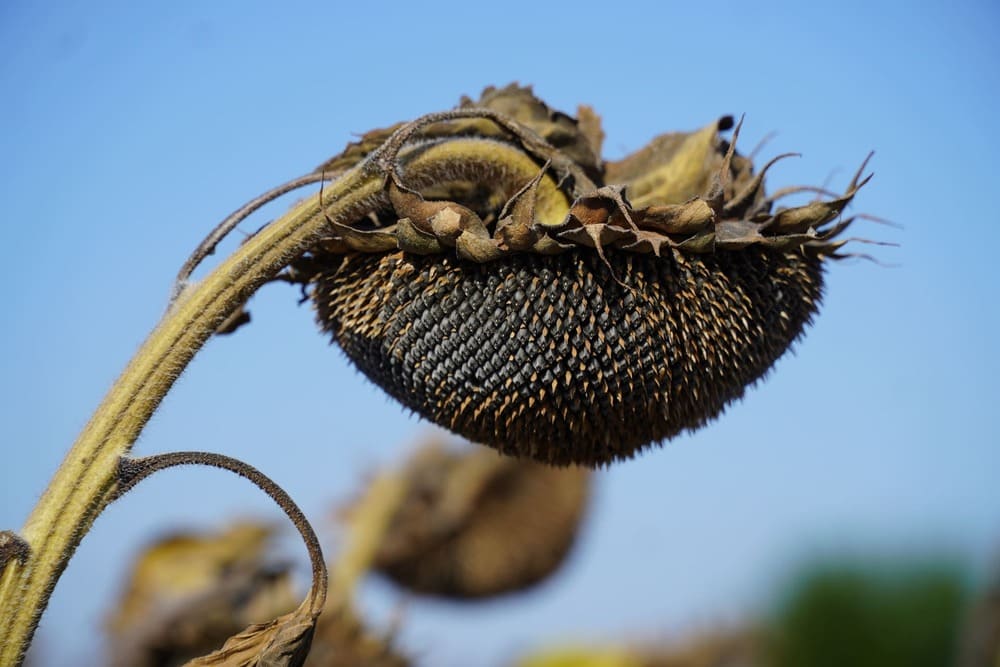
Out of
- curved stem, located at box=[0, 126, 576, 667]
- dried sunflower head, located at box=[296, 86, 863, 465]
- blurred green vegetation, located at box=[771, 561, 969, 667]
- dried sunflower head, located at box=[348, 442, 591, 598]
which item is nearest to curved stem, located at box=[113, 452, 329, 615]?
curved stem, located at box=[0, 126, 576, 667]

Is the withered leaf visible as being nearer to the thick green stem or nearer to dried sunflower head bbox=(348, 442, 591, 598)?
the thick green stem

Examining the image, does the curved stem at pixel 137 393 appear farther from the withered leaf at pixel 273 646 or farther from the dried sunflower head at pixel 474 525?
the dried sunflower head at pixel 474 525

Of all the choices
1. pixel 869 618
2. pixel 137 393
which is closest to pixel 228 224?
pixel 137 393

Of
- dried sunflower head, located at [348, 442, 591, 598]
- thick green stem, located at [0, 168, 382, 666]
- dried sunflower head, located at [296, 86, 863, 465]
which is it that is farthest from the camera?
dried sunflower head, located at [348, 442, 591, 598]

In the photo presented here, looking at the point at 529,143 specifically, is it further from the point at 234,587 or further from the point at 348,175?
the point at 234,587

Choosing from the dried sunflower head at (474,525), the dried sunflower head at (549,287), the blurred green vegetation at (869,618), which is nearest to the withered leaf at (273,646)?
the dried sunflower head at (549,287)
